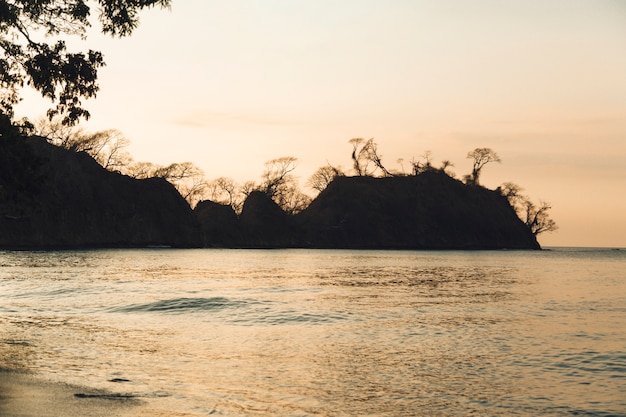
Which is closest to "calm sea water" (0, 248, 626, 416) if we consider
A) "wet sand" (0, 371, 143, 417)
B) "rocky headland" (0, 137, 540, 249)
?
"wet sand" (0, 371, 143, 417)

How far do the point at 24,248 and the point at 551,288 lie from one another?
101401 mm

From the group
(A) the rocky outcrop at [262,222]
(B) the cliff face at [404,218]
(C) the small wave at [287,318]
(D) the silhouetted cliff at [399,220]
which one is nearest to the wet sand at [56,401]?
(C) the small wave at [287,318]

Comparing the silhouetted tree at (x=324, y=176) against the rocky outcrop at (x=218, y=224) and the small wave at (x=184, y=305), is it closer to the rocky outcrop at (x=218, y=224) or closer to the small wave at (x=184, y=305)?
the rocky outcrop at (x=218, y=224)

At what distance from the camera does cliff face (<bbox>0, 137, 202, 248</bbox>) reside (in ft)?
391

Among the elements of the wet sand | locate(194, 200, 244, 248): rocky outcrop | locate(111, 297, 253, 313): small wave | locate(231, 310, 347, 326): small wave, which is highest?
locate(194, 200, 244, 248): rocky outcrop

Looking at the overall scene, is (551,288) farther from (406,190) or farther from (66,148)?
(406,190)

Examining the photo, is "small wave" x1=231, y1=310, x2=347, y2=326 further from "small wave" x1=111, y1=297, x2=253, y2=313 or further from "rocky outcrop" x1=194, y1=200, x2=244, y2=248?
"rocky outcrop" x1=194, y1=200, x2=244, y2=248

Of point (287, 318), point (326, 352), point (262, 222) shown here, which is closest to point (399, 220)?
point (262, 222)

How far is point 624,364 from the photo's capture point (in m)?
15.2

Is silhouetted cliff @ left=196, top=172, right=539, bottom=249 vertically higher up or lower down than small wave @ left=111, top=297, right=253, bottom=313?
higher up

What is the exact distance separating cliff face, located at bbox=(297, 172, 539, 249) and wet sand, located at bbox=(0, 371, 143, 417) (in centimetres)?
16987

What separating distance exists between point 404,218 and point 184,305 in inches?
6652

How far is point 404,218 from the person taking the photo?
634 feet

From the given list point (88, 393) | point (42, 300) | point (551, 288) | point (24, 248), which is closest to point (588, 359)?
point (88, 393)
